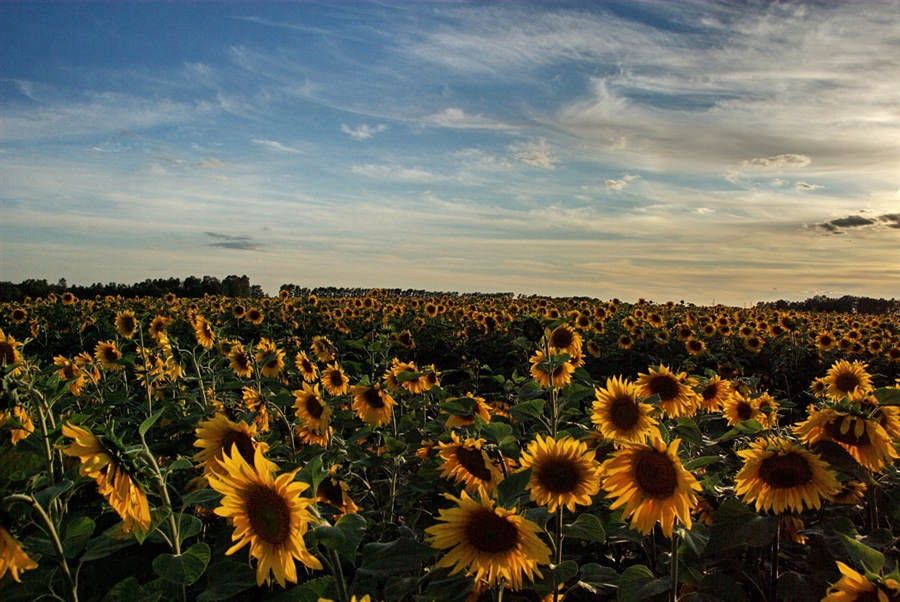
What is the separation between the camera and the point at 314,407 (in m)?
4.30

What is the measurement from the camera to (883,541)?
2770mm

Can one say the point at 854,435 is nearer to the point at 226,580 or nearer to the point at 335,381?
the point at 226,580

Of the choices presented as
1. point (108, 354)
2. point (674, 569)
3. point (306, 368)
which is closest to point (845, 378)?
point (674, 569)

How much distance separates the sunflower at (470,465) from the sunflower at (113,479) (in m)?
1.41

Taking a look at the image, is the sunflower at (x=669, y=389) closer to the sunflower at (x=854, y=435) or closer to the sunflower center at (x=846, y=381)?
the sunflower at (x=854, y=435)

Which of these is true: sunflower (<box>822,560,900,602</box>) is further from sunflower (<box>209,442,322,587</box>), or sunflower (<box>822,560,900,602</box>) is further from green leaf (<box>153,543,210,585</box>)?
green leaf (<box>153,543,210,585</box>)

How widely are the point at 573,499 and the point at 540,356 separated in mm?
2815

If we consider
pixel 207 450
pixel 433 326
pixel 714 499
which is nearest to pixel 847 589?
pixel 714 499

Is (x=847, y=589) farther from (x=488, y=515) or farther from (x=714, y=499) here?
(x=714, y=499)

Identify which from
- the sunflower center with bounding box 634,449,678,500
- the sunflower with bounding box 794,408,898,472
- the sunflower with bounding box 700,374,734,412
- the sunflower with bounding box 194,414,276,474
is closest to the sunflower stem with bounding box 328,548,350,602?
the sunflower with bounding box 194,414,276,474

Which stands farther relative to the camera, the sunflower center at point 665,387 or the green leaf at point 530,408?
the sunflower center at point 665,387

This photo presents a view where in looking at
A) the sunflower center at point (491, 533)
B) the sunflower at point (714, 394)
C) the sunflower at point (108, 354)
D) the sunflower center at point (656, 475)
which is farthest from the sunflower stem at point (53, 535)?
the sunflower at point (108, 354)

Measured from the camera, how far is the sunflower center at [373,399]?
4.66 meters

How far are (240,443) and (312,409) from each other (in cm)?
159
